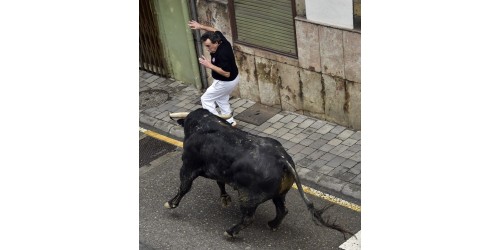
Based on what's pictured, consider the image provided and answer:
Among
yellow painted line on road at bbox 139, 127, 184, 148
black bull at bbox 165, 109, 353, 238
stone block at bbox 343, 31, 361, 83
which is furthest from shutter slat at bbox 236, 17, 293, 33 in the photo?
black bull at bbox 165, 109, 353, 238

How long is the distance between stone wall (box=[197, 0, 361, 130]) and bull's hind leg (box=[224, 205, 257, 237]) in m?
2.92

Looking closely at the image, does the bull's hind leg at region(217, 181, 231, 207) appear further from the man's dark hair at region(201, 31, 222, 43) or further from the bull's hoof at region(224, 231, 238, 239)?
the man's dark hair at region(201, 31, 222, 43)

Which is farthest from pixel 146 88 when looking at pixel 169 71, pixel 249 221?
pixel 249 221

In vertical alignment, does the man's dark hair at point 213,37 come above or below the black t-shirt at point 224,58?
above

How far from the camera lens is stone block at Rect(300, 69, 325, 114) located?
11.9 m

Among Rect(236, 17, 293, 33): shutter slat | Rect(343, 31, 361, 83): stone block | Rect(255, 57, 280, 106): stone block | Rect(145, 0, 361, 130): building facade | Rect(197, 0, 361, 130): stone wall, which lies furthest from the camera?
Rect(255, 57, 280, 106): stone block

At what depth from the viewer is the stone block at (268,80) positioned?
41.1ft

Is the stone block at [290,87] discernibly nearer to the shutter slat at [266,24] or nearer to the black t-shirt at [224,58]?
the shutter slat at [266,24]

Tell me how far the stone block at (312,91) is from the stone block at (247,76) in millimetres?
975

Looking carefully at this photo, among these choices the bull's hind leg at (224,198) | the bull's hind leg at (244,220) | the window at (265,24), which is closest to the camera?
the bull's hind leg at (244,220)

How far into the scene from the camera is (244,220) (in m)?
9.20

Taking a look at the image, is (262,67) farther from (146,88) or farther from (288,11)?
(146,88)

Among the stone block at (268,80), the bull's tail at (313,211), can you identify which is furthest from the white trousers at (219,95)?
the bull's tail at (313,211)
